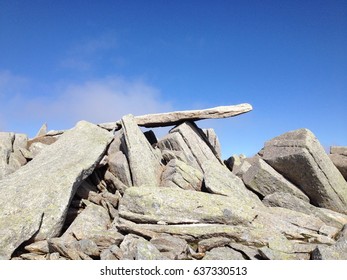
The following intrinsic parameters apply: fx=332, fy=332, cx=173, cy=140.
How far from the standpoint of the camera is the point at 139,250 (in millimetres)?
12062

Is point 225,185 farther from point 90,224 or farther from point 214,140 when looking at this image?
point 214,140

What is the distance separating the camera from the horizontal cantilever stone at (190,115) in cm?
2564

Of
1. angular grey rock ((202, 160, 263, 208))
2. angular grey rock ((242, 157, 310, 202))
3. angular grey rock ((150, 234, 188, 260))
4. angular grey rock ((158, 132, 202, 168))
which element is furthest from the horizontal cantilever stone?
angular grey rock ((150, 234, 188, 260))

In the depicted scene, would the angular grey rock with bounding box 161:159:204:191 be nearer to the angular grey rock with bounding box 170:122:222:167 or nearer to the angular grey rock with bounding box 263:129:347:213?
the angular grey rock with bounding box 170:122:222:167

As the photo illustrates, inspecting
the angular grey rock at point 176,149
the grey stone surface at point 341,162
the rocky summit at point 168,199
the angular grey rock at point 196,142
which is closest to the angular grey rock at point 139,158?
the rocky summit at point 168,199

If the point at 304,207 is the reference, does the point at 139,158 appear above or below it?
above

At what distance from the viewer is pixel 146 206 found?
16141 mm

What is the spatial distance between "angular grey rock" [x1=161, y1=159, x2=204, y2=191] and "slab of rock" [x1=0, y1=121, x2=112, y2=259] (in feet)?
14.3

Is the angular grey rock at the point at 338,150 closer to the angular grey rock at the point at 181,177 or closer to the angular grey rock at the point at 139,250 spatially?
the angular grey rock at the point at 181,177

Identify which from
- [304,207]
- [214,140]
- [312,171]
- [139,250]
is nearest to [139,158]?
[139,250]

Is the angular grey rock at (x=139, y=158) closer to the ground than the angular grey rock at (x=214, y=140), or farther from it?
closer to the ground

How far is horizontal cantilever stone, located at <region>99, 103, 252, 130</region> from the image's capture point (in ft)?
84.1

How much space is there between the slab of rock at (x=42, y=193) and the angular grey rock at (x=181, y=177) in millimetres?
4344

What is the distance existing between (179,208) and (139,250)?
165 inches
